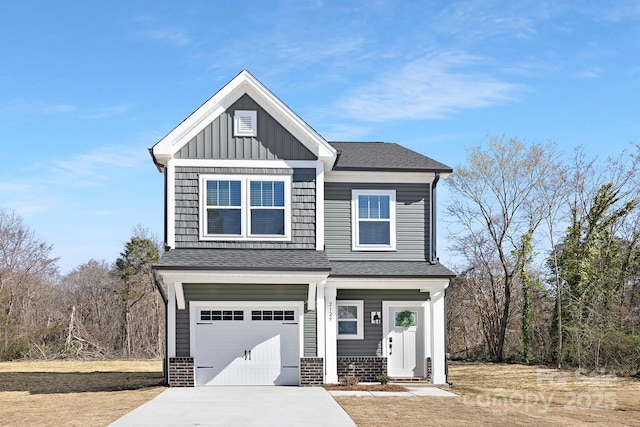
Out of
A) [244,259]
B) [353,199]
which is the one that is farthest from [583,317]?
[244,259]

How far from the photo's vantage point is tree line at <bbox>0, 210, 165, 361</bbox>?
32.9 m

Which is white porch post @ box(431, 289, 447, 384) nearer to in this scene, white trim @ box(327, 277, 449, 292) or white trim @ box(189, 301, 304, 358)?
white trim @ box(327, 277, 449, 292)

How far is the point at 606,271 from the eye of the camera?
83.8ft

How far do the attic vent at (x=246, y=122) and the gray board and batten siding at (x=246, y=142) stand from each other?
8 centimetres

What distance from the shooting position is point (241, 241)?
19.2 m

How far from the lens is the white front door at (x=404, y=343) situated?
66.7 feet

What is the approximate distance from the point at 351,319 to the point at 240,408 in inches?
243

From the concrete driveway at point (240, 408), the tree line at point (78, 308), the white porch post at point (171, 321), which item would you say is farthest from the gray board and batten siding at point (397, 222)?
the tree line at point (78, 308)

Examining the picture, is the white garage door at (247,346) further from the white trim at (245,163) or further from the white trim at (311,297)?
the white trim at (245,163)

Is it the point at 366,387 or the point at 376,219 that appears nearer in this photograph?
the point at 366,387

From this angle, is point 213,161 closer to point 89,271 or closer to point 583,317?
point 583,317

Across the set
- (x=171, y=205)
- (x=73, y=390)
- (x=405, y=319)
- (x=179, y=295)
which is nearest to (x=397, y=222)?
(x=405, y=319)

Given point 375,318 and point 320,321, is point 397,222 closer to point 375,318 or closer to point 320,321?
point 375,318

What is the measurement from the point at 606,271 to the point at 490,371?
17.1 feet
